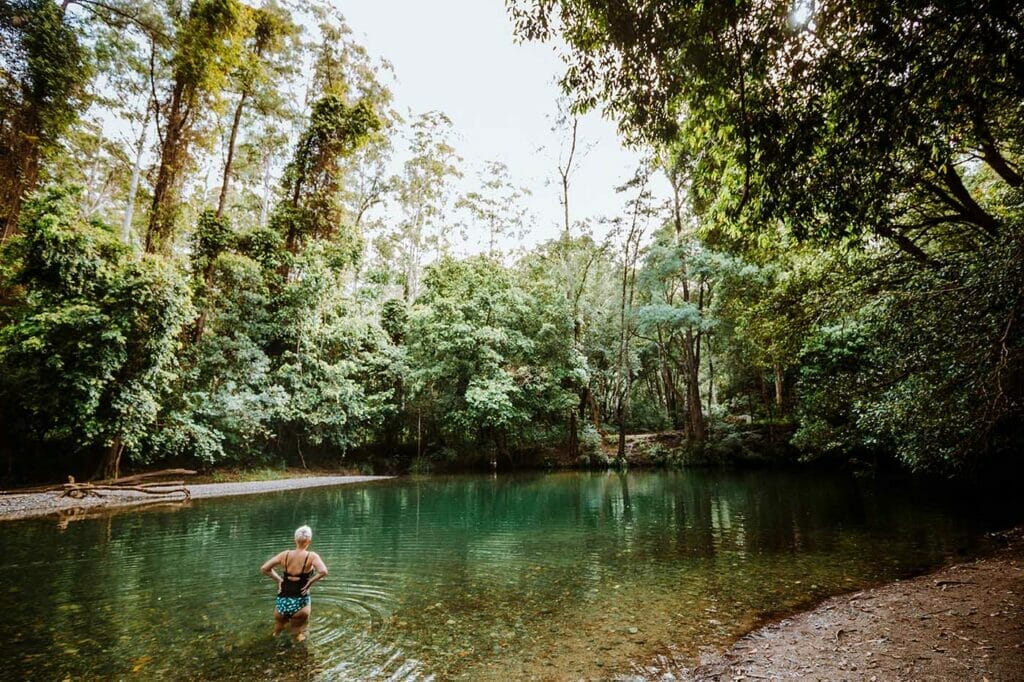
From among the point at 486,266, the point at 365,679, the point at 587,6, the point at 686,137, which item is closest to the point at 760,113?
the point at 686,137

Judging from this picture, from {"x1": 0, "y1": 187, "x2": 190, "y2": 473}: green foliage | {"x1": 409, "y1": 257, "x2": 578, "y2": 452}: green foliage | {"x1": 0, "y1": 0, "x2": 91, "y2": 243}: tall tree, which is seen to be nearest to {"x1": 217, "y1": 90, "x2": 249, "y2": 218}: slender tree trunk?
{"x1": 0, "y1": 0, "x2": 91, "y2": 243}: tall tree

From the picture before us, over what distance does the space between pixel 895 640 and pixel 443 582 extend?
6.21 m

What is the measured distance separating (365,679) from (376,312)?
97.1ft

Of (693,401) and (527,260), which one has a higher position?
(527,260)

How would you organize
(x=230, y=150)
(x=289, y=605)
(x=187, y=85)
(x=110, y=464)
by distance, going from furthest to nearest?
1. (x=230, y=150)
2. (x=187, y=85)
3. (x=110, y=464)
4. (x=289, y=605)

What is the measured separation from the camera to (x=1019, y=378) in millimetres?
6797

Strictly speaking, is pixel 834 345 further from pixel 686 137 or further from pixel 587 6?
pixel 587 6

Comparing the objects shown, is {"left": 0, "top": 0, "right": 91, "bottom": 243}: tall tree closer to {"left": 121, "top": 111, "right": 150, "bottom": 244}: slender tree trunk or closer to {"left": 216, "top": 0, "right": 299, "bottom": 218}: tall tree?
{"left": 121, "top": 111, "right": 150, "bottom": 244}: slender tree trunk

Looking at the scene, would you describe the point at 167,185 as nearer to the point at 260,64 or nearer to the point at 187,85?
the point at 187,85

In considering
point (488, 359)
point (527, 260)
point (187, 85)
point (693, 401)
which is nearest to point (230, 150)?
point (187, 85)

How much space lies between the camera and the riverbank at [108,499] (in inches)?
549

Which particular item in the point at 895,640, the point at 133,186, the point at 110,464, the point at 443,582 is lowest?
the point at 443,582

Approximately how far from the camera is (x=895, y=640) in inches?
204

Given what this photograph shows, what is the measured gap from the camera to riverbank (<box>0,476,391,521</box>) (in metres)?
13.9
